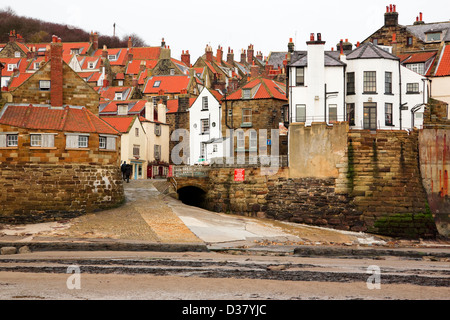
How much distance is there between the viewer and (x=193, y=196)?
44.0m

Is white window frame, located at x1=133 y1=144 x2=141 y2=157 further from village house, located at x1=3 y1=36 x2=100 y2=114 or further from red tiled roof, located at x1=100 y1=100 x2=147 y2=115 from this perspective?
village house, located at x1=3 y1=36 x2=100 y2=114

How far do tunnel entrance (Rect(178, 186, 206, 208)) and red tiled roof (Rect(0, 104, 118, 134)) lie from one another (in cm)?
1164

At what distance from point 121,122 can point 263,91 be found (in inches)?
494

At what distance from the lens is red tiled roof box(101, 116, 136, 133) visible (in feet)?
164

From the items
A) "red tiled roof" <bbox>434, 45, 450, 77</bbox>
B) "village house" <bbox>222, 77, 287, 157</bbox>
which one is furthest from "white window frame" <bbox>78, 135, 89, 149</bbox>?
"red tiled roof" <bbox>434, 45, 450, 77</bbox>

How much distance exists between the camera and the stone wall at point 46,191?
93.6ft

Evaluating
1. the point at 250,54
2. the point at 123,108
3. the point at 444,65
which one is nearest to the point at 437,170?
the point at 444,65

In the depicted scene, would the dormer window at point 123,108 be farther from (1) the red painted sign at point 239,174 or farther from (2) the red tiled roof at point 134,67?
(2) the red tiled roof at point 134,67

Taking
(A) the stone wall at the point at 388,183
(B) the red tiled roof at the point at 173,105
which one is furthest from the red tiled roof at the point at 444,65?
(B) the red tiled roof at the point at 173,105

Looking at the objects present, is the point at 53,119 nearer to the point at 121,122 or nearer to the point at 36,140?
the point at 36,140

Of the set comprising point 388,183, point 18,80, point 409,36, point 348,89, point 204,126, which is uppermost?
point 409,36

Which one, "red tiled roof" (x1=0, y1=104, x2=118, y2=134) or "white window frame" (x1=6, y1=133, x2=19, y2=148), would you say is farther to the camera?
"red tiled roof" (x1=0, y1=104, x2=118, y2=134)

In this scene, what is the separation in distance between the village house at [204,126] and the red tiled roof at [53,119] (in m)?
20.3

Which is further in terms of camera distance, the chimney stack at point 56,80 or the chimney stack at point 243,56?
the chimney stack at point 243,56
